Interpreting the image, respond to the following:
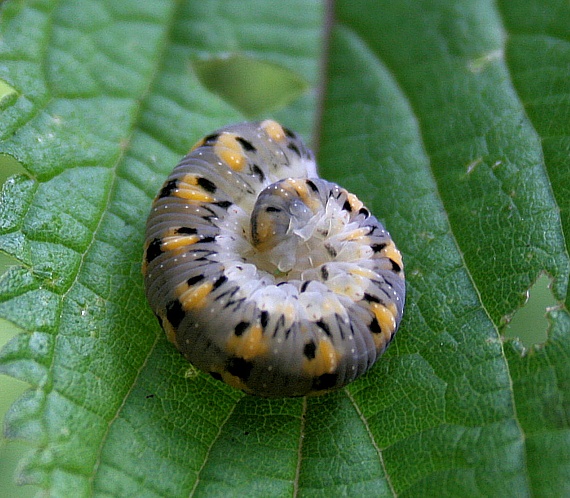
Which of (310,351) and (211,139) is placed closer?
(310,351)

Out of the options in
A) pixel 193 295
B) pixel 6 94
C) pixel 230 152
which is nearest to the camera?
pixel 193 295

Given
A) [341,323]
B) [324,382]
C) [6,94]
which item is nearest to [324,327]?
[341,323]

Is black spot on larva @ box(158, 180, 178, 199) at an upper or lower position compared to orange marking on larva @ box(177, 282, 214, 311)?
upper

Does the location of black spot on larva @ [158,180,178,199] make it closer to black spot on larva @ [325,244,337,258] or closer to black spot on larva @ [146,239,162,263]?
black spot on larva @ [146,239,162,263]

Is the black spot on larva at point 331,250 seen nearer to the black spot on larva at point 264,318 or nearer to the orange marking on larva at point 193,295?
the black spot on larva at point 264,318

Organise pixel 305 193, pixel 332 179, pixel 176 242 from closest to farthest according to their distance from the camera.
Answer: pixel 176 242 → pixel 305 193 → pixel 332 179

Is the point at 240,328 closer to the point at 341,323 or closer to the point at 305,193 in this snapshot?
the point at 341,323

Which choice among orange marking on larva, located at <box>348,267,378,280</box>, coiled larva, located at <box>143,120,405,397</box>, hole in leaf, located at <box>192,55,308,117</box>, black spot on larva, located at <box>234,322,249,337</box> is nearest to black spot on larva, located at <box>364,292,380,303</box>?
coiled larva, located at <box>143,120,405,397</box>

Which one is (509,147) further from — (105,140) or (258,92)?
(105,140)

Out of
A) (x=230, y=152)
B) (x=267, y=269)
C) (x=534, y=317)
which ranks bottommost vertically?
(x=267, y=269)
